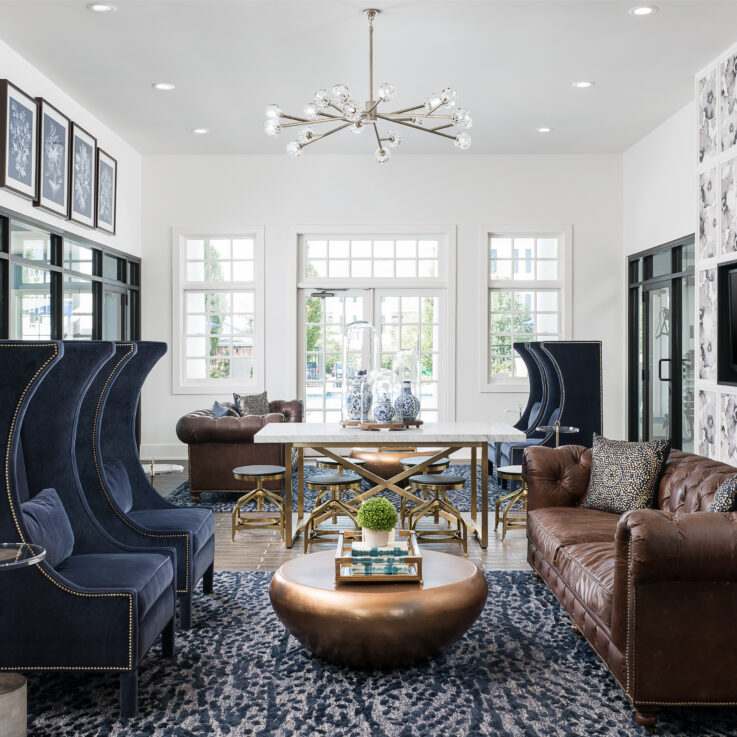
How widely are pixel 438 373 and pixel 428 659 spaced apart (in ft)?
19.6

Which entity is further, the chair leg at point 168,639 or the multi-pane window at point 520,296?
the multi-pane window at point 520,296

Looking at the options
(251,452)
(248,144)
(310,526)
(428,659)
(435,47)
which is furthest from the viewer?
(248,144)

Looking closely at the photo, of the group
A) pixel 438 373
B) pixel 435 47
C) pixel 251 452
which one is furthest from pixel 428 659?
pixel 438 373

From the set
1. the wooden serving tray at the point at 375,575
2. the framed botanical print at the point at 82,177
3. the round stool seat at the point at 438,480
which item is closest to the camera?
the wooden serving tray at the point at 375,575

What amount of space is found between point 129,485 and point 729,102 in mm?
4904

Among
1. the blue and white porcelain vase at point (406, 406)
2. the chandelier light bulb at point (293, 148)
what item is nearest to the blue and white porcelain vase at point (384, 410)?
the blue and white porcelain vase at point (406, 406)

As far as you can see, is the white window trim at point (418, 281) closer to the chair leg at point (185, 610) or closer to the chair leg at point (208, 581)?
the chair leg at point (208, 581)

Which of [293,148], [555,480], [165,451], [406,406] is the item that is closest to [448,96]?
[293,148]

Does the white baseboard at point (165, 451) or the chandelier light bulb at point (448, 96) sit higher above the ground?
the chandelier light bulb at point (448, 96)

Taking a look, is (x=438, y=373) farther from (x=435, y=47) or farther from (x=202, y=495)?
(x=435, y=47)

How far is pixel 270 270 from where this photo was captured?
862cm

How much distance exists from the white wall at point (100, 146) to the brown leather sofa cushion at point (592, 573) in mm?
4513

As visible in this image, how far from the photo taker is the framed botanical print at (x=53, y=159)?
5781 mm

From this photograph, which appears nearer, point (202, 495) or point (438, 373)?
point (202, 495)
